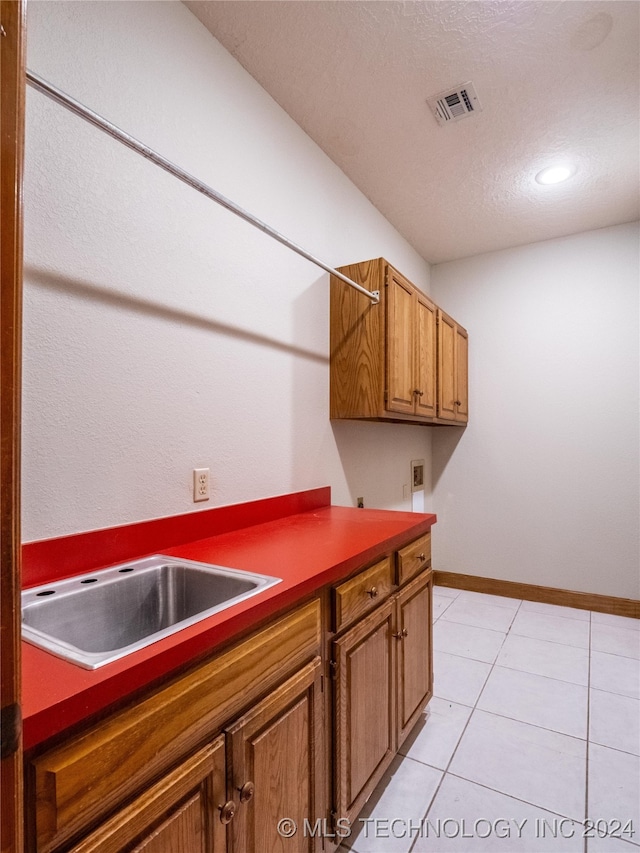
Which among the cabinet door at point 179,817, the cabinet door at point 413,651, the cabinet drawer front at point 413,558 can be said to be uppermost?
the cabinet drawer front at point 413,558

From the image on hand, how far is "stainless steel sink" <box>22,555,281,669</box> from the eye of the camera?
0.96 metres

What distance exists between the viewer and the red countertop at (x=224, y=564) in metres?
0.60

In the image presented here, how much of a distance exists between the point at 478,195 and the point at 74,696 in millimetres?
3050

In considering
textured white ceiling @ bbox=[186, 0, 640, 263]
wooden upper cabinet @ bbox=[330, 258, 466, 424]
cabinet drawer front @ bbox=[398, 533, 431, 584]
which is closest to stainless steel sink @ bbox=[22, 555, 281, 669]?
cabinet drawer front @ bbox=[398, 533, 431, 584]

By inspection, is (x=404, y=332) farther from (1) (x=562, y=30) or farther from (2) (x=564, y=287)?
(2) (x=564, y=287)

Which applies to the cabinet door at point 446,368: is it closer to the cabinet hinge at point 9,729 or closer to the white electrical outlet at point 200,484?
the white electrical outlet at point 200,484

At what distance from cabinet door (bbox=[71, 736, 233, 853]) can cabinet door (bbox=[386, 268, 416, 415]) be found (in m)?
1.61

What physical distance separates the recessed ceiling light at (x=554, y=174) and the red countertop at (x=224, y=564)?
6.78ft

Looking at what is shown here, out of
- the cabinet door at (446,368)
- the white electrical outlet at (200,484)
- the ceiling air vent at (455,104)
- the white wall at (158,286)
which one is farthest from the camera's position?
the cabinet door at (446,368)

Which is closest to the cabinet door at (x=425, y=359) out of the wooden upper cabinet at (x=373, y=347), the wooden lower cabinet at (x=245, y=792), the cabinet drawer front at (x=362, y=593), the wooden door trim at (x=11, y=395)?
the wooden upper cabinet at (x=373, y=347)

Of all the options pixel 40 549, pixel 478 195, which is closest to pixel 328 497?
pixel 40 549

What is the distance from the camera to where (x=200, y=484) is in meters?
1.52

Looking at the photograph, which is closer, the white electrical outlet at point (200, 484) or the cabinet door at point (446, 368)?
the white electrical outlet at point (200, 484)

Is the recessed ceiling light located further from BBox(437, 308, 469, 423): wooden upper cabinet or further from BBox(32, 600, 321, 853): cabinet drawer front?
BBox(32, 600, 321, 853): cabinet drawer front
